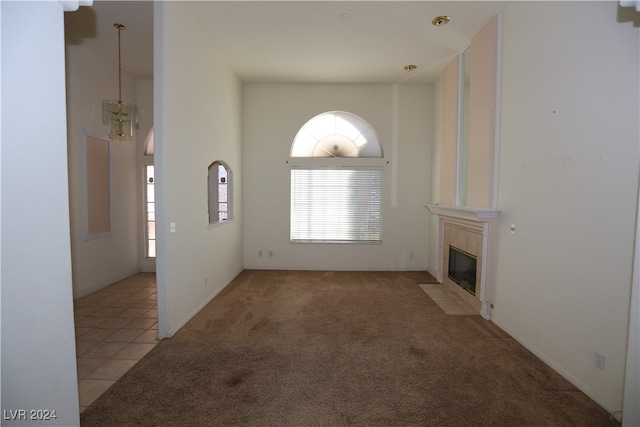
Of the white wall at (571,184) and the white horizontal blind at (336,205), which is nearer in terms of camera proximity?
the white wall at (571,184)

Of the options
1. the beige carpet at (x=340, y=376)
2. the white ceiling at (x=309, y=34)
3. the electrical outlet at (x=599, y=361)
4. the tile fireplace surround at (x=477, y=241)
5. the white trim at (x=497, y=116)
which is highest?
the white ceiling at (x=309, y=34)

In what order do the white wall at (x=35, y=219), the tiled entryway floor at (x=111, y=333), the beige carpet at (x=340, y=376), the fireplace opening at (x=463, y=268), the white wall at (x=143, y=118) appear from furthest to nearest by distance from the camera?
1. the white wall at (x=143, y=118)
2. the fireplace opening at (x=463, y=268)
3. the tiled entryway floor at (x=111, y=333)
4. the beige carpet at (x=340, y=376)
5. the white wall at (x=35, y=219)

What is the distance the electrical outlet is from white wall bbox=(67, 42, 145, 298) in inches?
228

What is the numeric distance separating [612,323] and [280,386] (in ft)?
7.74

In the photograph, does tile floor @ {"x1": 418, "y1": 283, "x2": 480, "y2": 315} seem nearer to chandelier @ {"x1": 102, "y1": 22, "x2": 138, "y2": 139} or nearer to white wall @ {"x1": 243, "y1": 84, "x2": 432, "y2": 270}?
white wall @ {"x1": 243, "y1": 84, "x2": 432, "y2": 270}

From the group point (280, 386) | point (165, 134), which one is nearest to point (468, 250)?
point (280, 386)

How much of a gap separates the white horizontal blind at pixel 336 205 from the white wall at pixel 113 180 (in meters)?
2.90

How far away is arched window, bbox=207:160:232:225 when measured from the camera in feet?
19.5

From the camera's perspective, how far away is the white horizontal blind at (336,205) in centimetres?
665

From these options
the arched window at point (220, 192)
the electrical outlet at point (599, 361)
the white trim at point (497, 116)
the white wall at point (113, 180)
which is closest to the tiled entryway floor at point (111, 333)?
the white wall at point (113, 180)

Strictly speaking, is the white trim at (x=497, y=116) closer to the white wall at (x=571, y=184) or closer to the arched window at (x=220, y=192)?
the white wall at (x=571, y=184)

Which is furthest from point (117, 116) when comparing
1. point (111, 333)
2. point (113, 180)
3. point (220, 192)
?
point (111, 333)

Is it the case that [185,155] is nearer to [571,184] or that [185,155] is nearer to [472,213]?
[472,213]

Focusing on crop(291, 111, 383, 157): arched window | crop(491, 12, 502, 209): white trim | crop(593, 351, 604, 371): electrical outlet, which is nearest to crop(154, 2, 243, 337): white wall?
crop(291, 111, 383, 157): arched window
